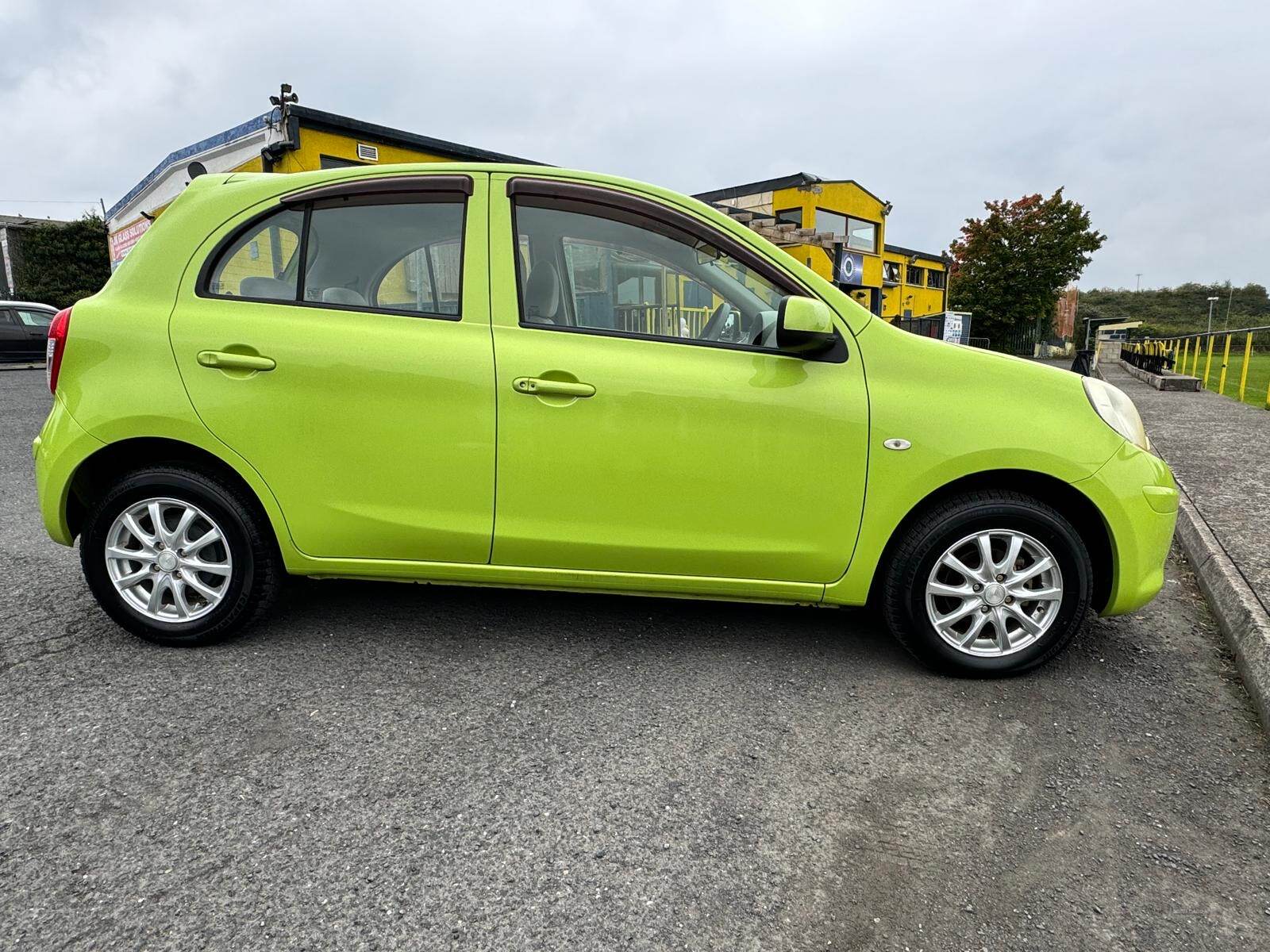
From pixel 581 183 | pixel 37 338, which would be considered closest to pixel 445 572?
pixel 581 183

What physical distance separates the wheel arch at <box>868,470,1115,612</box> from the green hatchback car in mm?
12

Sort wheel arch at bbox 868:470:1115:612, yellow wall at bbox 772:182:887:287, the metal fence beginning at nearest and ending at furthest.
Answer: wheel arch at bbox 868:470:1115:612
the metal fence
yellow wall at bbox 772:182:887:287

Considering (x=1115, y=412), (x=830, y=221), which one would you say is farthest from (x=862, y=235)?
(x=1115, y=412)

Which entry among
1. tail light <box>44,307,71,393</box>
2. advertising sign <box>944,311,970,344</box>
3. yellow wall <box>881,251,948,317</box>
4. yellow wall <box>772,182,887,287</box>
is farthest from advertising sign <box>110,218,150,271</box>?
yellow wall <box>881,251,948,317</box>

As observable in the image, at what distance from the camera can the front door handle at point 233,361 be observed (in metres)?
2.84

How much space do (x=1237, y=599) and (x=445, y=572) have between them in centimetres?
334

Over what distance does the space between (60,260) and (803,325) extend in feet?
107

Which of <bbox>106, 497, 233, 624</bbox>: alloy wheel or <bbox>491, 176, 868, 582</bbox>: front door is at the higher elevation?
<bbox>491, 176, 868, 582</bbox>: front door

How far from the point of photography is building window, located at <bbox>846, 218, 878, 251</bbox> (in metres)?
29.5

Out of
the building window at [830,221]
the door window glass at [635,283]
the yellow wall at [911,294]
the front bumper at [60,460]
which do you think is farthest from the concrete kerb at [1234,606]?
the yellow wall at [911,294]

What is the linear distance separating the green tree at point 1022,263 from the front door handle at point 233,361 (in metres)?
46.4

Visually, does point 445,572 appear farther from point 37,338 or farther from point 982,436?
point 37,338

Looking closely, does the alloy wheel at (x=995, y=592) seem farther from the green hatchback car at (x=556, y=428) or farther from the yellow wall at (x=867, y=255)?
the yellow wall at (x=867, y=255)

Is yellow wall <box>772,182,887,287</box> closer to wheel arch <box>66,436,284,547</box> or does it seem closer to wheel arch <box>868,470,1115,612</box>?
wheel arch <box>868,470,1115,612</box>
